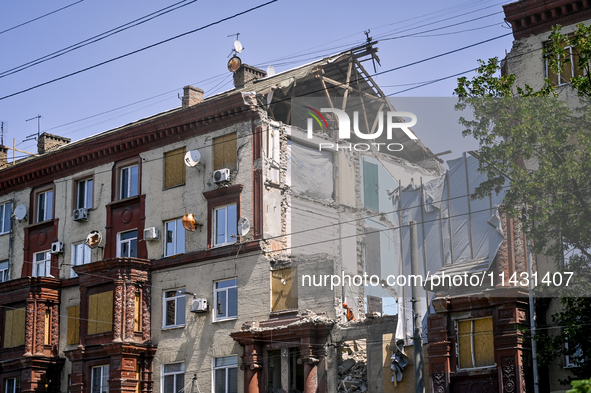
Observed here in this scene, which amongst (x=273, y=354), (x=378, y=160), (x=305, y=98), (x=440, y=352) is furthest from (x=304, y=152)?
(x=440, y=352)

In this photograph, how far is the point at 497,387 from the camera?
25156 mm

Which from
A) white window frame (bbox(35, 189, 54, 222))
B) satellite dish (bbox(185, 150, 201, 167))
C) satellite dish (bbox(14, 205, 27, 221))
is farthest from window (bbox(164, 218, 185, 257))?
satellite dish (bbox(14, 205, 27, 221))

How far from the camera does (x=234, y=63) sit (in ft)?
128

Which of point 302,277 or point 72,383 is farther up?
point 302,277

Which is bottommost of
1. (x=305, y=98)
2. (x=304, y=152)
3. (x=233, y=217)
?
(x=233, y=217)

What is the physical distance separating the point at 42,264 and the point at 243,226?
1254 cm

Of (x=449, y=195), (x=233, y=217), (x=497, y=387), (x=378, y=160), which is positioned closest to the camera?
(x=497, y=387)

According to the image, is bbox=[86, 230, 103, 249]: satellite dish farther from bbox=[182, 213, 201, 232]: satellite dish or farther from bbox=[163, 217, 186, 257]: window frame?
bbox=[182, 213, 201, 232]: satellite dish

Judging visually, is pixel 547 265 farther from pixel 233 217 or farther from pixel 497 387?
pixel 233 217

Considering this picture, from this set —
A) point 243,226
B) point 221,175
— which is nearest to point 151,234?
point 221,175

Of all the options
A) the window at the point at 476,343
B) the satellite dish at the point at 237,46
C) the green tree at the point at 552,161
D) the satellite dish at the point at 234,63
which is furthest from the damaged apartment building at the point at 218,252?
the green tree at the point at 552,161

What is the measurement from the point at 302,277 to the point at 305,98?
8984 millimetres

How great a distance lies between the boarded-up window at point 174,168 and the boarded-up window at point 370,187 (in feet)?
26.9

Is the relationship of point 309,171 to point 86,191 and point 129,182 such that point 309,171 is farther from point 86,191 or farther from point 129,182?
point 86,191
